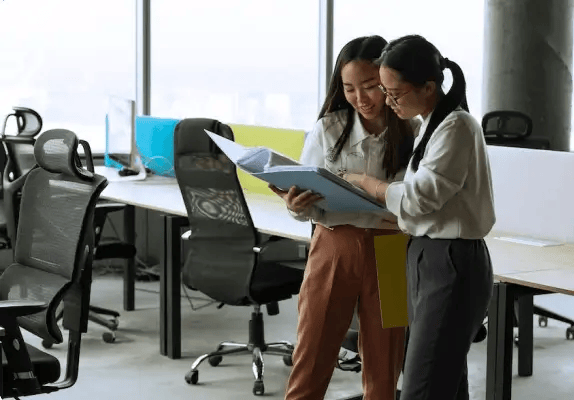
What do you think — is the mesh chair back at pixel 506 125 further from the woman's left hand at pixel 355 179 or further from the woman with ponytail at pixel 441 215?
the woman with ponytail at pixel 441 215

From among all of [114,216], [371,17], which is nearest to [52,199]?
[114,216]

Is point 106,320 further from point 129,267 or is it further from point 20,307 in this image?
point 20,307

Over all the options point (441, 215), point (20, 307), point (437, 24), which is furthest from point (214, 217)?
point (437, 24)

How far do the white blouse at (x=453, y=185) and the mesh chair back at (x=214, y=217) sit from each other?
197 centimetres

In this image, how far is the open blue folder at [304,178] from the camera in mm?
2393

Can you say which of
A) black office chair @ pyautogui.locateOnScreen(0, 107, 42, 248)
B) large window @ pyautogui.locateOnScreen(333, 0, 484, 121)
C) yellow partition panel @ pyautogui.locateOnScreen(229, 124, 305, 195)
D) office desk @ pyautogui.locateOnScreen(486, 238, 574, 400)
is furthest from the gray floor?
large window @ pyautogui.locateOnScreen(333, 0, 484, 121)

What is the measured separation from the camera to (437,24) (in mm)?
7547

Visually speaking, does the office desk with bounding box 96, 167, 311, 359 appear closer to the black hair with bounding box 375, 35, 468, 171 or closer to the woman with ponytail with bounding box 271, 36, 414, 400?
Answer: the woman with ponytail with bounding box 271, 36, 414, 400

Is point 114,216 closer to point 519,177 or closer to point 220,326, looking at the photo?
point 220,326

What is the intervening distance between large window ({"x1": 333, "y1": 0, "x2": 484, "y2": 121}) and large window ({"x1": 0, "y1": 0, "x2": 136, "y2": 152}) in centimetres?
162

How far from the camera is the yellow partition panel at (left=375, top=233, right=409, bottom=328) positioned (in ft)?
8.48

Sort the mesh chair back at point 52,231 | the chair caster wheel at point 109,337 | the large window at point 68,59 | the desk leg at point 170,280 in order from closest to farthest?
the mesh chair back at point 52,231 < the desk leg at point 170,280 < the chair caster wheel at point 109,337 < the large window at point 68,59

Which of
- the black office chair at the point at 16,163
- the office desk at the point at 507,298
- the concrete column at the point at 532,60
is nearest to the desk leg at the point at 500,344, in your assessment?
the office desk at the point at 507,298

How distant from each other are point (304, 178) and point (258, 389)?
191cm
